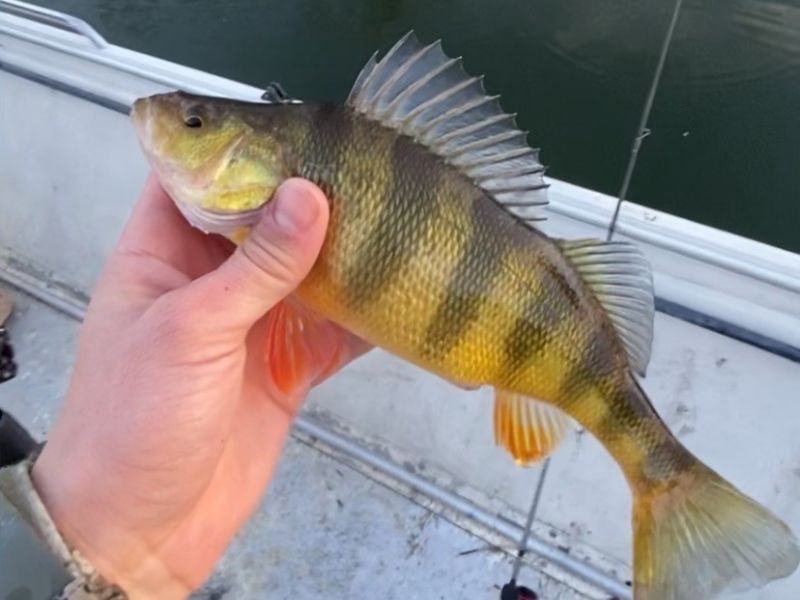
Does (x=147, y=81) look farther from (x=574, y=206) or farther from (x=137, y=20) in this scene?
(x=137, y=20)

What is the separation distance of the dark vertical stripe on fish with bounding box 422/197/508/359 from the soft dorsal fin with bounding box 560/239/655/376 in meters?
0.10

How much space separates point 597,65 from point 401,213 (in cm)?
475

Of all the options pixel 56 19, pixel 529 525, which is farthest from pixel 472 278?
pixel 56 19

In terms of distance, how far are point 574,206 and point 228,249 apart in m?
0.74

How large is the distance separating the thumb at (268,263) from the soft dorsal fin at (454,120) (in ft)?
0.48

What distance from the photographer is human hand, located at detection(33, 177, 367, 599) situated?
1.11 m

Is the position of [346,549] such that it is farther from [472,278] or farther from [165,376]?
[472,278]

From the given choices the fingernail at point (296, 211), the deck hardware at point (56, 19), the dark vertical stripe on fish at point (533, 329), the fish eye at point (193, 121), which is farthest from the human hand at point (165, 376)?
the deck hardware at point (56, 19)

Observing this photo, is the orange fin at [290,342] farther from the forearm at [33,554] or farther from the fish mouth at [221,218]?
the forearm at [33,554]

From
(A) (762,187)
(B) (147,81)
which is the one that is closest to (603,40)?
(A) (762,187)

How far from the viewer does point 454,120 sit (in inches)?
44.1

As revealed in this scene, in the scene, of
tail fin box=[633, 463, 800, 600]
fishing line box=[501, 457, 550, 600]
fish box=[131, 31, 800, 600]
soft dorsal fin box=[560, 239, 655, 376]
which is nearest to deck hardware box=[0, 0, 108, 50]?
fish box=[131, 31, 800, 600]

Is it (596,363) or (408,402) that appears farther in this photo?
(408,402)

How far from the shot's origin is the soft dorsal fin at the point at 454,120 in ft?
3.64
